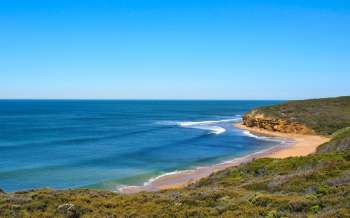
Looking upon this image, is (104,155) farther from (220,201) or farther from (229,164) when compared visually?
(220,201)

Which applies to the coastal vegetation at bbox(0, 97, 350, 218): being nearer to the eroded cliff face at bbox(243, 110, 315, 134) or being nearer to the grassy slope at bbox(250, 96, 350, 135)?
the grassy slope at bbox(250, 96, 350, 135)

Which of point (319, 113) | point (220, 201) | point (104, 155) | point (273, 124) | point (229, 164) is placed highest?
point (319, 113)

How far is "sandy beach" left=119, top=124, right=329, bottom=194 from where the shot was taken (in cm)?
3041

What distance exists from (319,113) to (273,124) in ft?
30.2

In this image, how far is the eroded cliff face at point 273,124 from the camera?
69.2 meters

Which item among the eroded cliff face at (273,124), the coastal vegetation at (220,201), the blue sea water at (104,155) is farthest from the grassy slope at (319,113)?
the coastal vegetation at (220,201)

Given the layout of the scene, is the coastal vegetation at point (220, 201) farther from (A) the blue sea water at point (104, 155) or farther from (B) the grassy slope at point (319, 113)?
(B) the grassy slope at point (319, 113)

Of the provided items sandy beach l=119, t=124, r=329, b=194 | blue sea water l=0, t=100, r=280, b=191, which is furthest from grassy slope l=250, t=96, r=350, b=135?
blue sea water l=0, t=100, r=280, b=191

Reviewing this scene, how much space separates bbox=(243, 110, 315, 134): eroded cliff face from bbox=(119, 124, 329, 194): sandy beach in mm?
1549

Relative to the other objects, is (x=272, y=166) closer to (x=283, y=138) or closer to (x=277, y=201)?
(x=277, y=201)

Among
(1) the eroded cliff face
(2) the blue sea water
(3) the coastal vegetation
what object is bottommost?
(2) the blue sea water

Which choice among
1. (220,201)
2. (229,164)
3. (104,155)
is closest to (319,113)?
(229,164)

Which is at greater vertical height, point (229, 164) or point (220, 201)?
point (220, 201)

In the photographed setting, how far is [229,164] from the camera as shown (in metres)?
39.8
